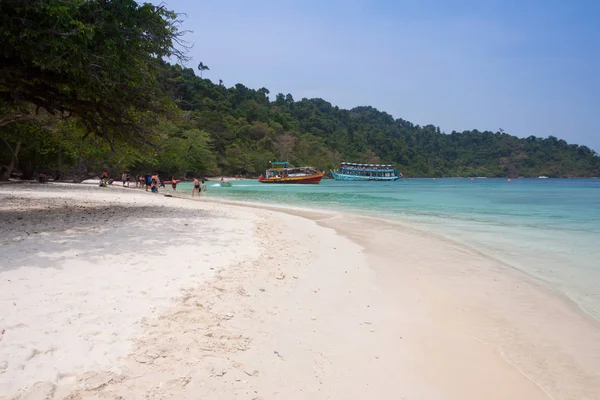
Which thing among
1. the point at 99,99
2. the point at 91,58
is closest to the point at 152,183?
the point at 99,99

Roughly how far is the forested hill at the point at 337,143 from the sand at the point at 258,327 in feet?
258

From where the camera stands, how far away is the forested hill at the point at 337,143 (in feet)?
308

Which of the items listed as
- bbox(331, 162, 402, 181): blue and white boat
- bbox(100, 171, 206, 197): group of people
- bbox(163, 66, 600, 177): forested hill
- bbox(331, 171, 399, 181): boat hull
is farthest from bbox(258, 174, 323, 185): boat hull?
bbox(100, 171, 206, 197): group of people

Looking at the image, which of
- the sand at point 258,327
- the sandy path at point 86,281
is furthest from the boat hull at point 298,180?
the sand at point 258,327

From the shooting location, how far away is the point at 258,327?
398cm

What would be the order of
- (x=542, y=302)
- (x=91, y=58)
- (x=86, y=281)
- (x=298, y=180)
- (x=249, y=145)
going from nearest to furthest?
(x=86, y=281)
(x=542, y=302)
(x=91, y=58)
(x=298, y=180)
(x=249, y=145)

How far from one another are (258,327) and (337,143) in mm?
132006

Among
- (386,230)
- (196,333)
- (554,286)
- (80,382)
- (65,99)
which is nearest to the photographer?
(80,382)

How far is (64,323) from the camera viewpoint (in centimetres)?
340

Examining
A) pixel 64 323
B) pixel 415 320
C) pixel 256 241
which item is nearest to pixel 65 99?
pixel 256 241

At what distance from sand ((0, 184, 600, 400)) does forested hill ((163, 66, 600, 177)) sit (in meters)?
78.6

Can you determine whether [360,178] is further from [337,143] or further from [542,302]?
[542,302]

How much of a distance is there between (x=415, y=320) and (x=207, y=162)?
6899cm

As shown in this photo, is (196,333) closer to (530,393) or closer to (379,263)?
(530,393)
